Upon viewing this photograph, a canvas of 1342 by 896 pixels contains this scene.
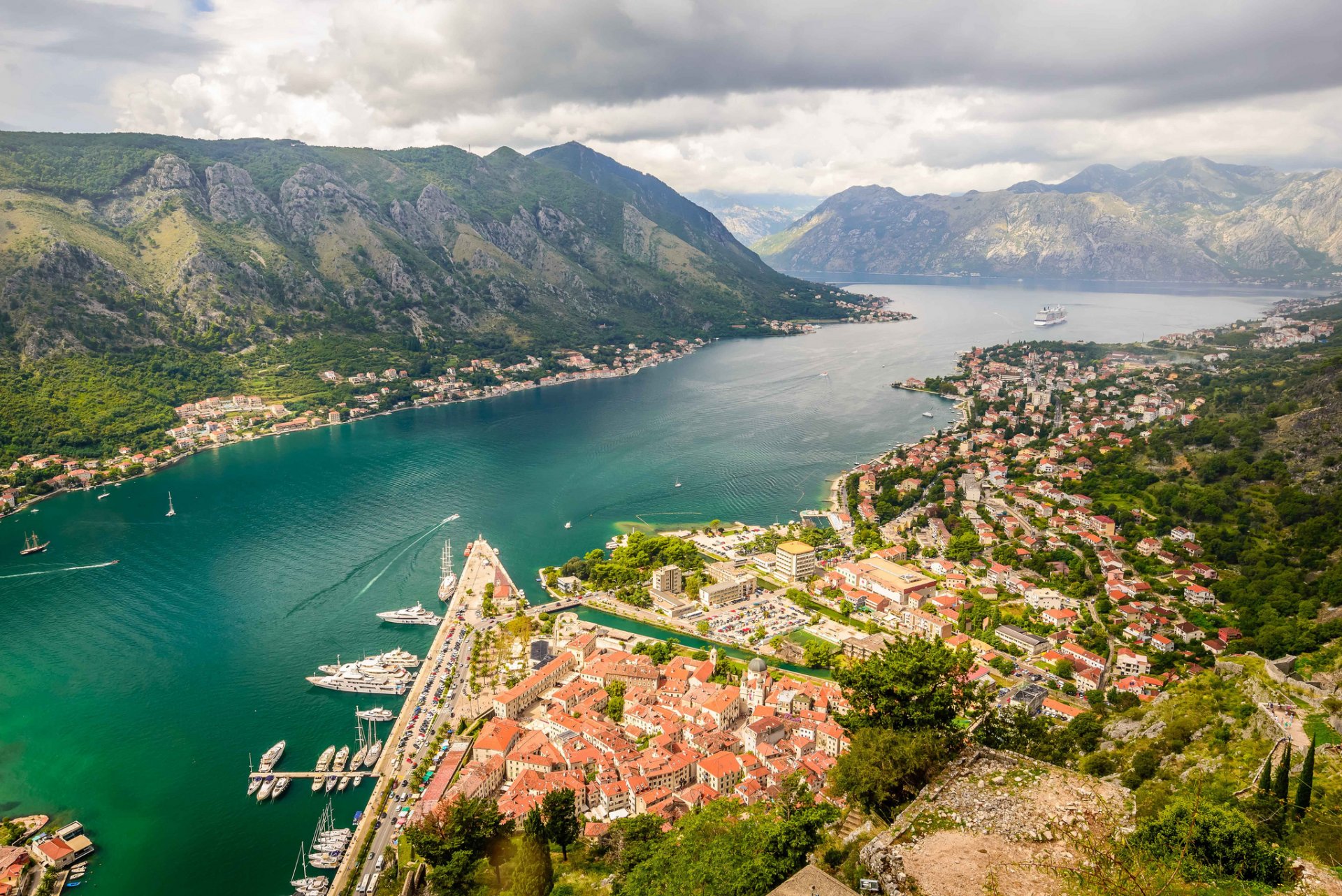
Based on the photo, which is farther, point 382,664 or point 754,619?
point 754,619

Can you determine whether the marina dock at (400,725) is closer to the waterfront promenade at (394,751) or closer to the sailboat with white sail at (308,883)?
the waterfront promenade at (394,751)

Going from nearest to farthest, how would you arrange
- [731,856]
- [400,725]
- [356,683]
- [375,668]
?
[731,856]
[400,725]
[356,683]
[375,668]

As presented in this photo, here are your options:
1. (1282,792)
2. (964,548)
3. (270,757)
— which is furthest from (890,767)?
(964,548)

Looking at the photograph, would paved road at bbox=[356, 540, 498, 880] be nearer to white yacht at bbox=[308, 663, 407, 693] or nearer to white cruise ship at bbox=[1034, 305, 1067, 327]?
white yacht at bbox=[308, 663, 407, 693]

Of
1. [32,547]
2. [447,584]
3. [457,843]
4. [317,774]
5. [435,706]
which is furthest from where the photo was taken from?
[32,547]

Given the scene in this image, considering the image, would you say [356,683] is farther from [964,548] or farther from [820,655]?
[964,548]

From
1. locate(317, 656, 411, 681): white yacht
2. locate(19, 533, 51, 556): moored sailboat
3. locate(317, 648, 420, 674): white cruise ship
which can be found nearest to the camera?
locate(317, 656, 411, 681): white yacht

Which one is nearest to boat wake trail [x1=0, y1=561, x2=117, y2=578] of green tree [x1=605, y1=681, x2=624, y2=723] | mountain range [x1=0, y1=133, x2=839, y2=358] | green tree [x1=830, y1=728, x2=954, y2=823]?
green tree [x1=605, y1=681, x2=624, y2=723]
